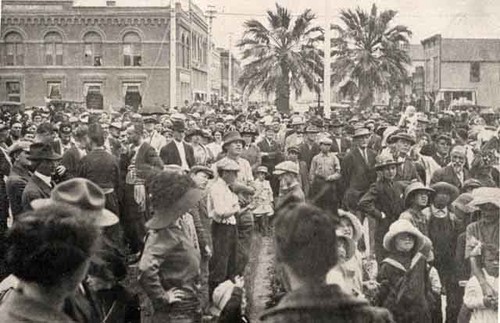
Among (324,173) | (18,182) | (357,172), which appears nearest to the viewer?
(18,182)

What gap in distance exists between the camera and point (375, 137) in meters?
8.48

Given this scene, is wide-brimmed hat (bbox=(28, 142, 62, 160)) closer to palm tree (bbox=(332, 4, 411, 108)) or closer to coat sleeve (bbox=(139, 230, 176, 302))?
coat sleeve (bbox=(139, 230, 176, 302))

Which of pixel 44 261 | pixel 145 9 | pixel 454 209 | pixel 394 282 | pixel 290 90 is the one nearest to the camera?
pixel 44 261

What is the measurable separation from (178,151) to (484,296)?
3.86 metres

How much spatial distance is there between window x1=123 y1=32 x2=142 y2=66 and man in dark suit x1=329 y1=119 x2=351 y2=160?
15929 mm

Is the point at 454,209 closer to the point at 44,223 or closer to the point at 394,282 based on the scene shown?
the point at 394,282

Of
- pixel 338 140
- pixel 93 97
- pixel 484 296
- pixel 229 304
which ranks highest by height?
pixel 93 97

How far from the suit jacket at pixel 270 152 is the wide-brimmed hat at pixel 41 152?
3890 mm

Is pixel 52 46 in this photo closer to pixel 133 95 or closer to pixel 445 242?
pixel 445 242

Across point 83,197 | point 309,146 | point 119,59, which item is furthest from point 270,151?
point 119,59

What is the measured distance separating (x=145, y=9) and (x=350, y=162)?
17639 mm

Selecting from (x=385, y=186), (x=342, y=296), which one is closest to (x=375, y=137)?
(x=385, y=186)

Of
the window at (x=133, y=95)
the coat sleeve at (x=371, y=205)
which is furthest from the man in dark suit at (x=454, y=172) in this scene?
the window at (x=133, y=95)

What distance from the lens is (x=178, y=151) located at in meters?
6.58
